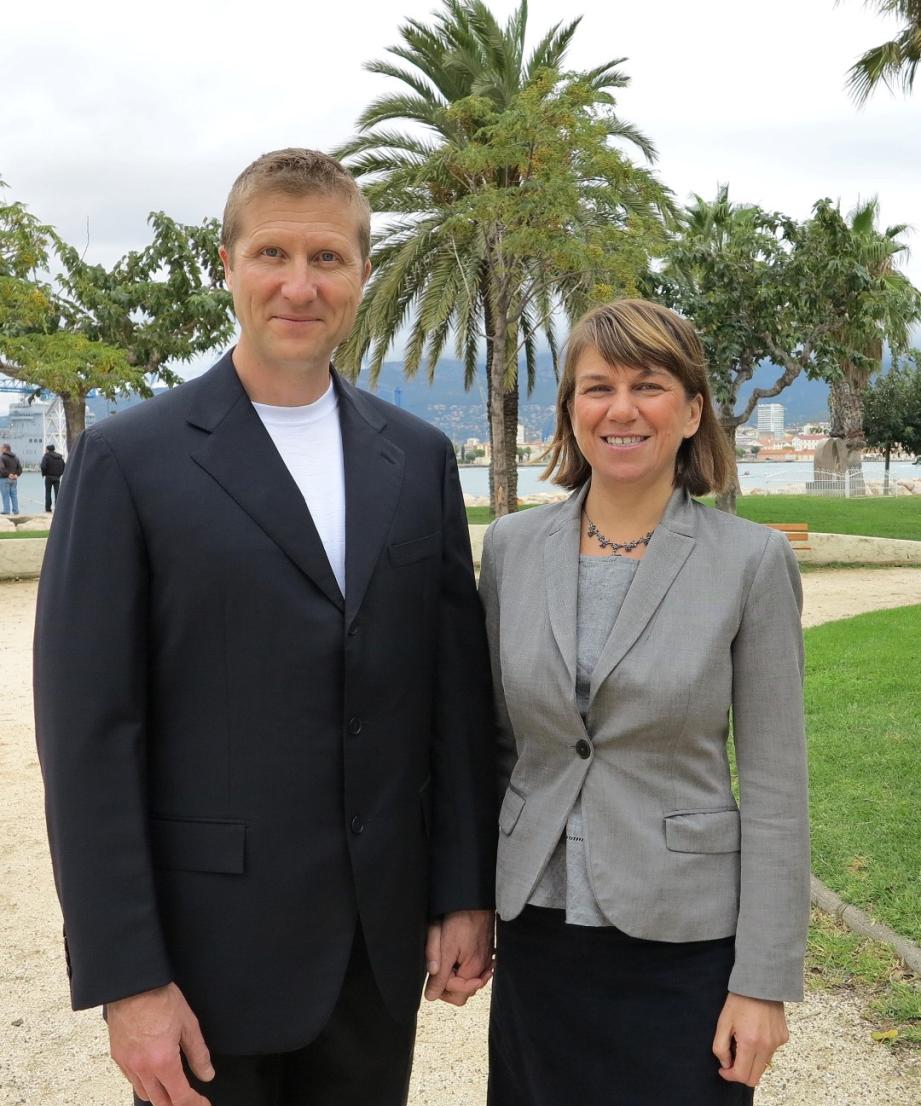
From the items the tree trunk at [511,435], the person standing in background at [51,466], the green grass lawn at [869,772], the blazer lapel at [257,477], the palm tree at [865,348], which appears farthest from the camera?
the palm tree at [865,348]

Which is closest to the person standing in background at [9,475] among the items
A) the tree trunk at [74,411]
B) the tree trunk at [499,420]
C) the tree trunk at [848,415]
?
the tree trunk at [74,411]

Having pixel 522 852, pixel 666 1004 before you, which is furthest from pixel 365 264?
pixel 666 1004

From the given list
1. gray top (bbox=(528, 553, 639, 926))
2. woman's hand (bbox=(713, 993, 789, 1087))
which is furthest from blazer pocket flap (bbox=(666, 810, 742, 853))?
woman's hand (bbox=(713, 993, 789, 1087))

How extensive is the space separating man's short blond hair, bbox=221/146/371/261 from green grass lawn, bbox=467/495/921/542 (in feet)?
59.6

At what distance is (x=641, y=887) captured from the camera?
2.13 metres

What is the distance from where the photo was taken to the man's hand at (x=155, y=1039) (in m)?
2.00

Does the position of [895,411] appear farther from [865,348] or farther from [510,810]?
[510,810]

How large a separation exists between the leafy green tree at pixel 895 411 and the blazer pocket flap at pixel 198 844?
138ft

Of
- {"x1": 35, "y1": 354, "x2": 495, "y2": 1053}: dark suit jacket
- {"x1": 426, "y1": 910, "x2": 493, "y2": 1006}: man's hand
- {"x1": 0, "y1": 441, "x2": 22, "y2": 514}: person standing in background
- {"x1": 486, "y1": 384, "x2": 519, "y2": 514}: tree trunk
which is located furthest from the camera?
{"x1": 0, "y1": 441, "x2": 22, "y2": 514}: person standing in background

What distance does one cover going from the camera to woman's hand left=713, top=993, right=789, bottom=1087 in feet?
6.82

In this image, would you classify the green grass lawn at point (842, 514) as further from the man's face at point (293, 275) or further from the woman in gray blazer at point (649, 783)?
the man's face at point (293, 275)

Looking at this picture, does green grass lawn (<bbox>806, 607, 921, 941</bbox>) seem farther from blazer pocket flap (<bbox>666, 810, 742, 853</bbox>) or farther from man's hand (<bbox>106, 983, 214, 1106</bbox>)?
man's hand (<bbox>106, 983, 214, 1106</bbox>)

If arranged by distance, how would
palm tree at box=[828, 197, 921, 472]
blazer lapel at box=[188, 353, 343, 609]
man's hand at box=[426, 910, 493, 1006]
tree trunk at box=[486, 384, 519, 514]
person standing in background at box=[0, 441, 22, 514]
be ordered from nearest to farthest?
blazer lapel at box=[188, 353, 343, 609] → man's hand at box=[426, 910, 493, 1006] → tree trunk at box=[486, 384, 519, 514] → person standing in background at box=[0, 441, 22, 514] → palm tree at box=[828, 197, 921, 472]

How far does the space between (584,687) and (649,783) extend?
23cm
